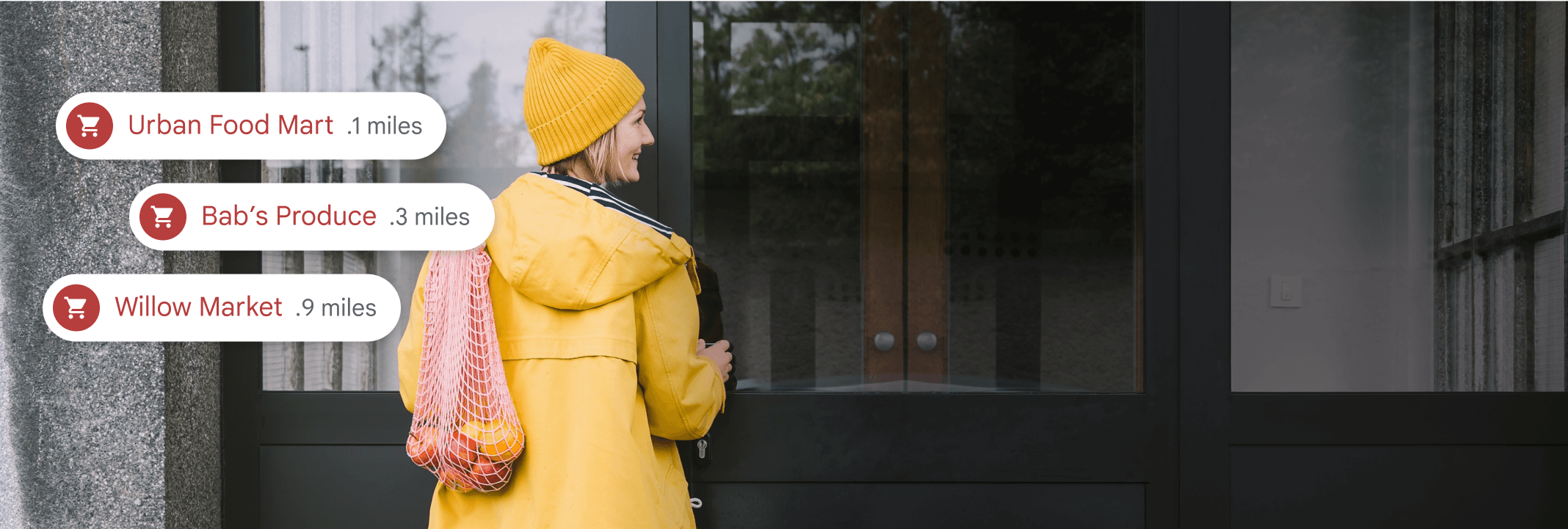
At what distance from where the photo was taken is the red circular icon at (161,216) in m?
2.22

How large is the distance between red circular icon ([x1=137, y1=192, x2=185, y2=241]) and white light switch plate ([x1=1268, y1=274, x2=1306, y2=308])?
300cm

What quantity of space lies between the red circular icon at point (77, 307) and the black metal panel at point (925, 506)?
1.57 metres

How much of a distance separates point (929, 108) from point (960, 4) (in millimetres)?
529

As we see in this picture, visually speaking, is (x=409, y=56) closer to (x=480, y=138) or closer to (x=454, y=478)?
(x=480, y=138)

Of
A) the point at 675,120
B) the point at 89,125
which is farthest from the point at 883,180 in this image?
the point at 89,125

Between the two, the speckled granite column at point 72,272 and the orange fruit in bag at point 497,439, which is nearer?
the orange fruit in bag at point 497,439

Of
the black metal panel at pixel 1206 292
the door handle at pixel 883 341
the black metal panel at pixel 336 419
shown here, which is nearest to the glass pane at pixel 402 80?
the black metal panel at pixel 336 419

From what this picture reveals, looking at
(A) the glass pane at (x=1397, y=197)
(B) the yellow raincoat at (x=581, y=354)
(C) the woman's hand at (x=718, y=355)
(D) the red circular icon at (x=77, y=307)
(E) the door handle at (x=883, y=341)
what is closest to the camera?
(B) the yellow raincoat at (x=581, y=354)

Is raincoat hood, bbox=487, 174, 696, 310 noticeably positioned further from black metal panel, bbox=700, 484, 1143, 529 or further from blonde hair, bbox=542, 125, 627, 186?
black metal panel, bbox=700, 484, 1143, 529

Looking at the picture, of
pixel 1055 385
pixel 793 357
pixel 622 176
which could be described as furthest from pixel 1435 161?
pixel 622 176

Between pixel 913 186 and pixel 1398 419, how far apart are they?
1627 mm

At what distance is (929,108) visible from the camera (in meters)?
3.31

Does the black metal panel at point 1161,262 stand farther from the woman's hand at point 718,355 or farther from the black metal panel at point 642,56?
the black metal panel at point 642,56

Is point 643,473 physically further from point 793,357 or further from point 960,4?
point 960,4
